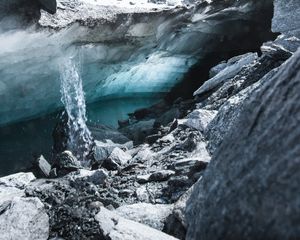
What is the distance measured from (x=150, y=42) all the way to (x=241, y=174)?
8043mm

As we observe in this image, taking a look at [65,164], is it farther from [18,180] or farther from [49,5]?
[49,5]

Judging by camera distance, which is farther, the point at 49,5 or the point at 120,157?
the point at 49,5

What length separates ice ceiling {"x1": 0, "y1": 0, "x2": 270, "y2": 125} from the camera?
6711mm

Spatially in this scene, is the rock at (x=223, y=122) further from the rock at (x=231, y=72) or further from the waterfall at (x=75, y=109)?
the rock at (x=231, y=72)

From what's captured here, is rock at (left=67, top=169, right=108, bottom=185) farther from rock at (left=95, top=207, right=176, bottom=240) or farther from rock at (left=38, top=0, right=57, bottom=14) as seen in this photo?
rock at (left=38, top=0, right=57, bottom=14)

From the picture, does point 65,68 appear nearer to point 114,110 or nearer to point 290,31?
point 114,110

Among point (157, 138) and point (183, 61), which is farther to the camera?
point (183, 61)

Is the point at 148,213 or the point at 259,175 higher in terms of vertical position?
the point at 259,175

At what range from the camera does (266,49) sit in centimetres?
577

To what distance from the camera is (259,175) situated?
1.43 m

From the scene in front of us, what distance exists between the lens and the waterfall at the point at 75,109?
267 inches

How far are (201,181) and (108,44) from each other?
6.96 metres

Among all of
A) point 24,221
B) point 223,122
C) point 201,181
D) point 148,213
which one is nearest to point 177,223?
point 148,213

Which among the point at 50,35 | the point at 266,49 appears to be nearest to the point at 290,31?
the point at 266,49
